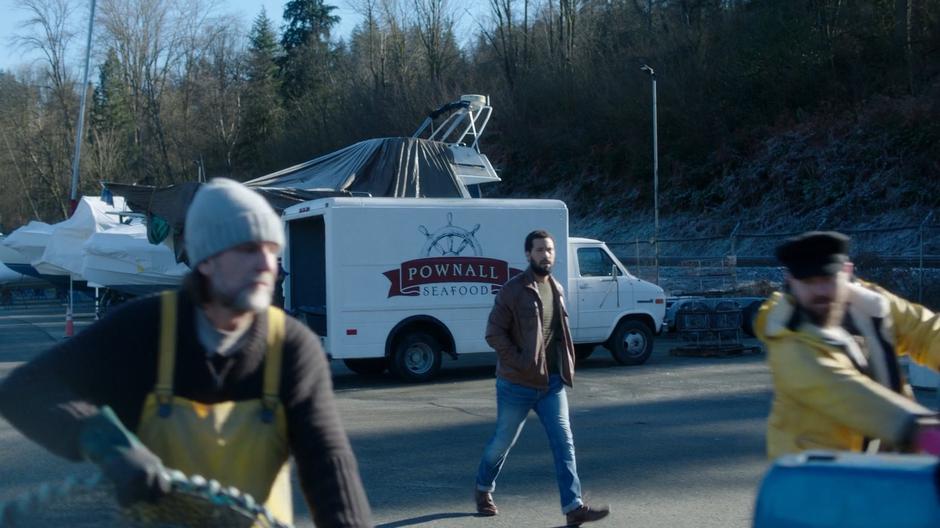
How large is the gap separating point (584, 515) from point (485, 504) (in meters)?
0.77

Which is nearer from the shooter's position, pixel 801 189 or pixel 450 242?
pixel 450 242

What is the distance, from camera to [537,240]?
23.9 ft

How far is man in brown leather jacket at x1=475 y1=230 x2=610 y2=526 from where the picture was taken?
23.2 ft

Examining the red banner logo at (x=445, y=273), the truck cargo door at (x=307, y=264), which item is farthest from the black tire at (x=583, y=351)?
the truck cargo door at (x=307, y=264)

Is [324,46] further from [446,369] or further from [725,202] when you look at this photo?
[446,369]

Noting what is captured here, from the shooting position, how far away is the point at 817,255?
3.31 metres

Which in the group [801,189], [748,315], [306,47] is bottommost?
[748,315]

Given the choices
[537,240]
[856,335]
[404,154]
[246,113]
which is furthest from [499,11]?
[856,335]

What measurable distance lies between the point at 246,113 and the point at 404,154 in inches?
1817

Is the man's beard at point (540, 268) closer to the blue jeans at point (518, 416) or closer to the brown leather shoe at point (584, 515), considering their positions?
the blue jeans at point (518, 416)

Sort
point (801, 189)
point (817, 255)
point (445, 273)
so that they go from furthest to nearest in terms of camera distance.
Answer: point (801, 189) → point (445, 273) → point (817, 255)

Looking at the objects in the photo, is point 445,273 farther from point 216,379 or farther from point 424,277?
point 216,379

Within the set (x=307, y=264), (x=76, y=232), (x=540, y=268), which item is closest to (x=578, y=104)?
(x=76, y=232)

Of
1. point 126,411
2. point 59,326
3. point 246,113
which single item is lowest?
point 59,326
